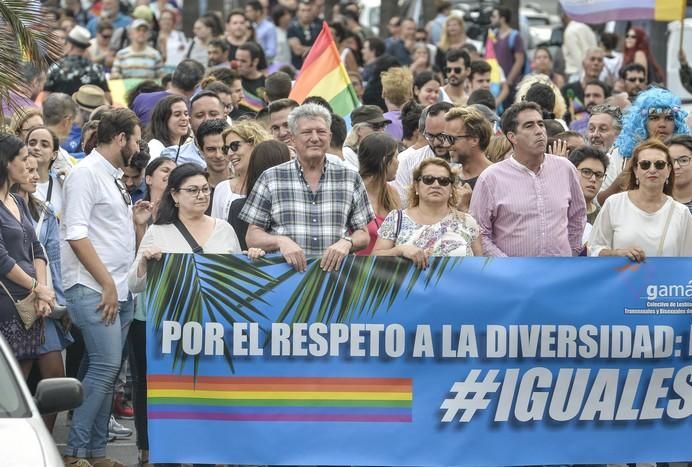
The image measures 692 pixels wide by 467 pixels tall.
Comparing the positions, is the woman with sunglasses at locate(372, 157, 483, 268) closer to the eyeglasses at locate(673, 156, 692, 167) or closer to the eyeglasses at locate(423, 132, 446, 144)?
the eyeglasses at locate(423, 132, 446, 144)

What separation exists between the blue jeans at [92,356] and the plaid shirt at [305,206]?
1.09 m

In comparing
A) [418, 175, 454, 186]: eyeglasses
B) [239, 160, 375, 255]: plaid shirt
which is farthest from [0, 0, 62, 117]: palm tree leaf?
[418, 175, 454, 186]: eyeglasses

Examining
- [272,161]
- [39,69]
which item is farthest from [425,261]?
[39,69]

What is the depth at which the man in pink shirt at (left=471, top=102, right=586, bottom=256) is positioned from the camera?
32.2 ft

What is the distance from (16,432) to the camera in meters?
7.04

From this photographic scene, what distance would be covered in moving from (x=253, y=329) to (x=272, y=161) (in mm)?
1524

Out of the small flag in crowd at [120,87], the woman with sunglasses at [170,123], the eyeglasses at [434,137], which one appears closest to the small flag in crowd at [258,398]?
the eyeglasses at [434,137]

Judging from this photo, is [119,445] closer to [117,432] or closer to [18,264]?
[117,432]

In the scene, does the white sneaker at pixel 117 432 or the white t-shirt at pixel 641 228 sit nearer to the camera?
the white t-shirt at pixel 641 228

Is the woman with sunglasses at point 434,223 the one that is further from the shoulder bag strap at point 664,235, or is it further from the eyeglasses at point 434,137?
the eyeglasses at point 434,137

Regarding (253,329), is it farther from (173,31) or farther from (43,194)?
(173,31)

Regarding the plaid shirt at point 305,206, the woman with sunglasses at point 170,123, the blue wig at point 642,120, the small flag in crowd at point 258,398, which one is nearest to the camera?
the small flag in crowd at point 258,398

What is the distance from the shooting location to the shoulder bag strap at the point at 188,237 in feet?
31.1

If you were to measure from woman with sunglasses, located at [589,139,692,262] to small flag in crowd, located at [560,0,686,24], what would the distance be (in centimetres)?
749
